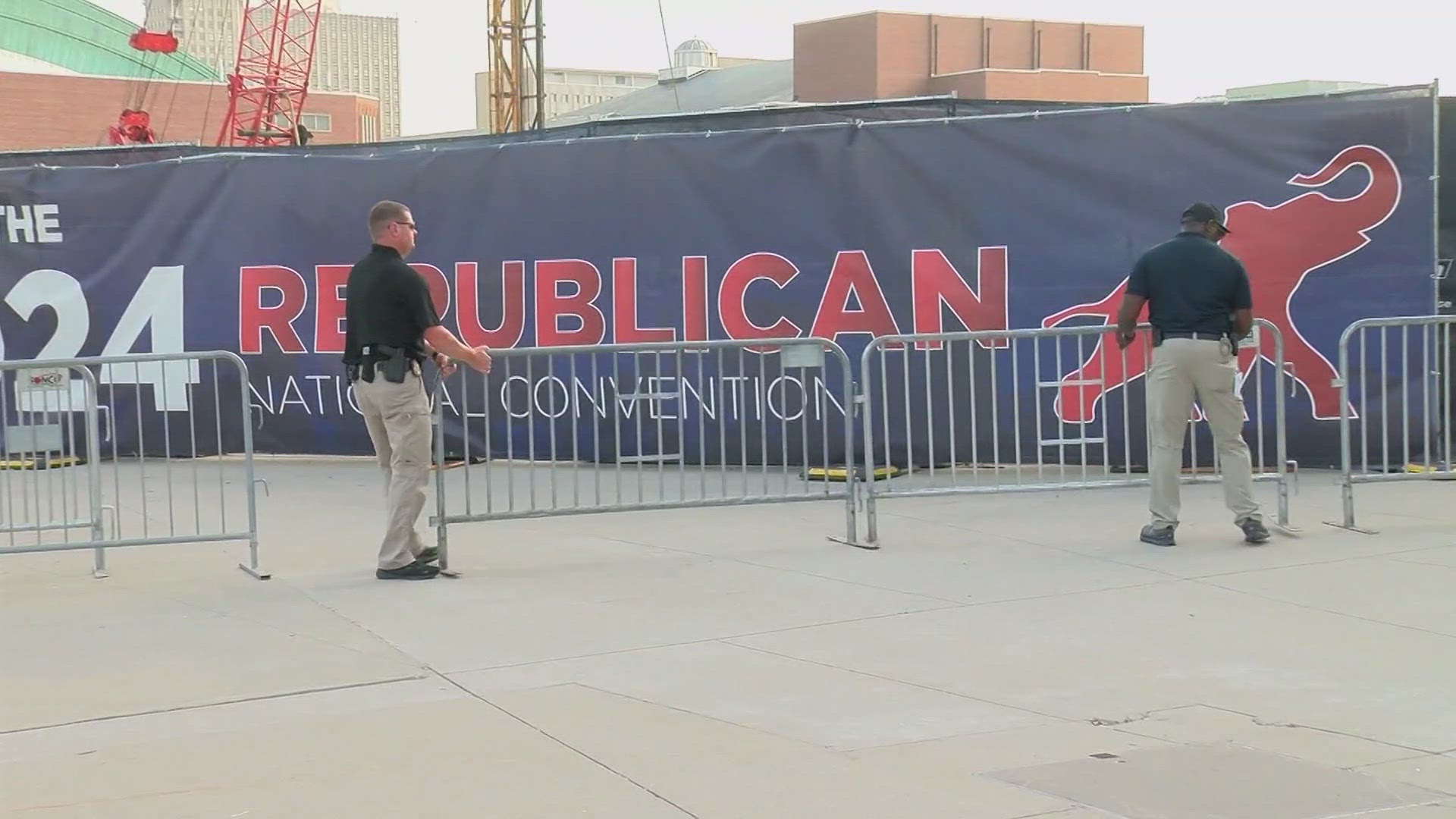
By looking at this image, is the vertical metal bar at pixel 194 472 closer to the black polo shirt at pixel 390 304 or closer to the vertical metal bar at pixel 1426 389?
the black polo shirt at pixel 390 304

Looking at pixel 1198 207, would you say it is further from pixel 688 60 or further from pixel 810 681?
pixel 688 60

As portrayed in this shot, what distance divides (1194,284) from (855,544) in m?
2.44

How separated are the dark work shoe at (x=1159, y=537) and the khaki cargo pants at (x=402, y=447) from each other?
13.4 feet

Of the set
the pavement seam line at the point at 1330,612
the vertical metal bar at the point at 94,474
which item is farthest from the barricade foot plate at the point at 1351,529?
the vertical metal bar at the point at 94,474

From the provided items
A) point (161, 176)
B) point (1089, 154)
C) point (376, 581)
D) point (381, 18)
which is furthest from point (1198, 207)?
point (381, 18)

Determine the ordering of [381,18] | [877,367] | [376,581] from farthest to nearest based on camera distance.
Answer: [381,18], [877,367], [376,581]

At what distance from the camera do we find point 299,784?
189 inches

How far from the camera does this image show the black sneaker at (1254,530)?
8.73 meters

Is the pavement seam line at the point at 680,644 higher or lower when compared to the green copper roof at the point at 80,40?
lower

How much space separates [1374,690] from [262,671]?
4398 mm

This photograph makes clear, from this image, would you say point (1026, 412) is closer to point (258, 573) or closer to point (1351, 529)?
point (1351, 529)

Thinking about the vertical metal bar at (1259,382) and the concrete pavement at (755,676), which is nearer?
the concrete pavement at (755,676)

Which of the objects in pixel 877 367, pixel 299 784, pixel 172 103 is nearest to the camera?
pixel 299 784

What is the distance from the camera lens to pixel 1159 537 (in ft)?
28.8
